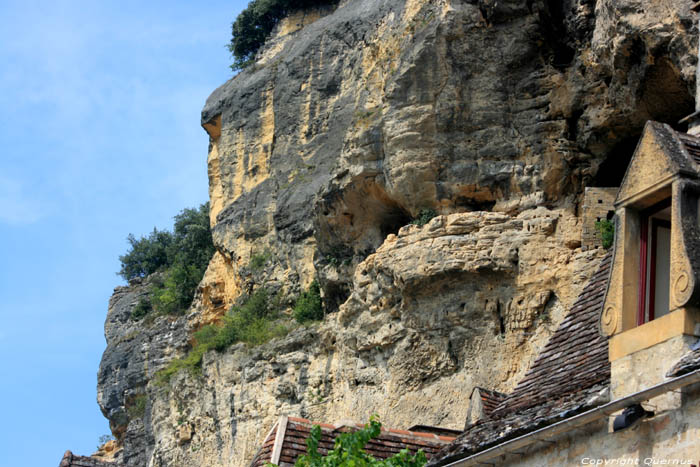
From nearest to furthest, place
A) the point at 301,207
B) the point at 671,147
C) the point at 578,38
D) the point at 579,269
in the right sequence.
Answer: the point at 671,147, the point at 579,269, the point at 578,38, the point at 301,207

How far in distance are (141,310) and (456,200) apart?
19.1m

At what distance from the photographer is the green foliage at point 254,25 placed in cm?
4206

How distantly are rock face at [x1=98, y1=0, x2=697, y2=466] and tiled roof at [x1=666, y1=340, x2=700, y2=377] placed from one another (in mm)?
13431

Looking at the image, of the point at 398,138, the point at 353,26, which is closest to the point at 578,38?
the point at 398,138

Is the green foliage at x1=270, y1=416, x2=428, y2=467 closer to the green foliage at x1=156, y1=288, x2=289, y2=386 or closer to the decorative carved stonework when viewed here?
the decorative carved stonework

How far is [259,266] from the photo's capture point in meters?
35.0

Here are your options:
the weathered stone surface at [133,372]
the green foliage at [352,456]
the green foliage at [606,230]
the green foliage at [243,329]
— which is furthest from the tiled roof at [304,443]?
the weathered stone surface at [133,372]

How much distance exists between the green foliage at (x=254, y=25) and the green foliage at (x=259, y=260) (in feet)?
30.5

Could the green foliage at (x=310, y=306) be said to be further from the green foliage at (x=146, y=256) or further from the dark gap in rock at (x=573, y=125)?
the green foliage at (x=146, y=256)

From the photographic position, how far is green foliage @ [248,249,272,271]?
35.0 meters

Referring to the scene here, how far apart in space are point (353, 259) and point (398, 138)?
365 centimetres

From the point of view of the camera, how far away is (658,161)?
9.57 meters

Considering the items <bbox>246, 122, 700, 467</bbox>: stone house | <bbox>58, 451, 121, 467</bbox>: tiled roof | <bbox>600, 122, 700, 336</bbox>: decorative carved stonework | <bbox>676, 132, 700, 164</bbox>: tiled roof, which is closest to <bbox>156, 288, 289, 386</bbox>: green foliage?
<bbox>58, 451, 121, 467</bbox>: tiled roof

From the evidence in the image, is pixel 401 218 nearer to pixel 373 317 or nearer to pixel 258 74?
pixel 373 317
